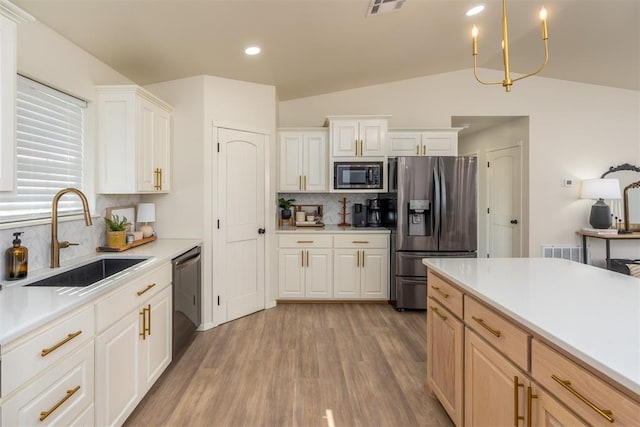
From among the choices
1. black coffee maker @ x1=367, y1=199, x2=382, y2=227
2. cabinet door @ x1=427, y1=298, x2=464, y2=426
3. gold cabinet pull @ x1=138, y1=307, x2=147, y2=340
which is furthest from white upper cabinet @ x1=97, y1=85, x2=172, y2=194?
black coffee maker @ x1=367, y1=199, x2=382, y2=227

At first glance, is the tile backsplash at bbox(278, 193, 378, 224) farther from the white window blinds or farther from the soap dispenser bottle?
the soap dispenser bottle

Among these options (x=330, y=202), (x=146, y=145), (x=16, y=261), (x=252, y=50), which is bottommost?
(x=16, y=261)

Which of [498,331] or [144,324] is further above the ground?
[498,331]

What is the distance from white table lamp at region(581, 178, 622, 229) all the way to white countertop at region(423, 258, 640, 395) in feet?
10.2

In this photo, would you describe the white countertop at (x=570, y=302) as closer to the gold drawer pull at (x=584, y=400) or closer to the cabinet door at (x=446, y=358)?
the gold drawer pull at (x=584, y=400)

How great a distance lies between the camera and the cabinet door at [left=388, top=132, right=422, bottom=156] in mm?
4191

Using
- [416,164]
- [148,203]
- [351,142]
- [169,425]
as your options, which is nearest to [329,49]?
[351,142]

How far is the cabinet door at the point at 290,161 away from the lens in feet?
13.7

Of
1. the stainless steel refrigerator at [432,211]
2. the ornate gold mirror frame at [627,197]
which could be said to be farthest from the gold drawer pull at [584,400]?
the ornate gold mirror frame at [627,197]

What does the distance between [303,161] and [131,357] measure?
2927 mm

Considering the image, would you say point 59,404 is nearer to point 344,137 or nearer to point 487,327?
point 487,327

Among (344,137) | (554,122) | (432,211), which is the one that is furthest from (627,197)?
(344,137)

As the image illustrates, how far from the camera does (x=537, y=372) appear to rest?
1.09 meters

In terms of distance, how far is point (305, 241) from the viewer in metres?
3.97
